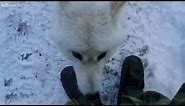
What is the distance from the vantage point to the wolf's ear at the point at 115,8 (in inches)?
95.9

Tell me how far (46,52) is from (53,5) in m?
0.59

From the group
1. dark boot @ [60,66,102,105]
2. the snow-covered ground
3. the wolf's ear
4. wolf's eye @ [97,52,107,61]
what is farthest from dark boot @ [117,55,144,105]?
the wolf's ear

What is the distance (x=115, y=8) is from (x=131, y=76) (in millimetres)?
718

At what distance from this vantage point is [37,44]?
10.7 feet

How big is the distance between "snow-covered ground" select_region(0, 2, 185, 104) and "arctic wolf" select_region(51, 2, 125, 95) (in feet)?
1.30

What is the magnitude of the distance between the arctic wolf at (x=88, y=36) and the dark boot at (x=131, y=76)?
1.05ft

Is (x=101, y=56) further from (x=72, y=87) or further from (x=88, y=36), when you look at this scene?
(x=72, y=87)

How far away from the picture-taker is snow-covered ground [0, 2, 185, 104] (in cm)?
307

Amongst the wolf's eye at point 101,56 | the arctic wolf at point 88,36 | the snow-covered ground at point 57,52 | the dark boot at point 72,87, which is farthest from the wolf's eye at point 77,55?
the snow-covered ground at point 57,52

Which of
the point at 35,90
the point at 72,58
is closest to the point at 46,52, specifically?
the point at 35,90

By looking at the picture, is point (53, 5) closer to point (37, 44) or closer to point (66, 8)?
point (66, 8)

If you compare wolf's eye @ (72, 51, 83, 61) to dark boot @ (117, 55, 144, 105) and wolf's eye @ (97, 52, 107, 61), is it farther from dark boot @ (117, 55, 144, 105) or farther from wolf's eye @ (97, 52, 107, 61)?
dark boot @ (117, 55, 144, 105)

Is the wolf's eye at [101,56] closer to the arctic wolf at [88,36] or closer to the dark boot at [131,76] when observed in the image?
the arctic wolf at [88,36]

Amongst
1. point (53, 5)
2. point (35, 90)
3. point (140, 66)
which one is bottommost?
point (35, 90)
